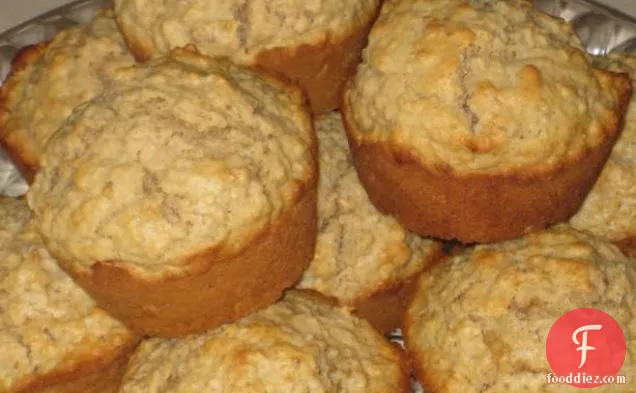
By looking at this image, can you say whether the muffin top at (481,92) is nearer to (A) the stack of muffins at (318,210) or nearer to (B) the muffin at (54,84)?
(A) the stack of muffins at (318,210)

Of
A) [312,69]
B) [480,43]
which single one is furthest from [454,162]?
[312,69]

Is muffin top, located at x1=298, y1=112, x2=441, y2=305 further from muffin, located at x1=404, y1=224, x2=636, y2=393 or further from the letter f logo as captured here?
the letter f logo

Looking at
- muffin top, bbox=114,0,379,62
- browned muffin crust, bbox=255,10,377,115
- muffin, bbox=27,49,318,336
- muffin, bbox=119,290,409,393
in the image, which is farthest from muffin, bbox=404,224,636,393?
muffin top, bbox=114,0,379,62

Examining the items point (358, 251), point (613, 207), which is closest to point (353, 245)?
point (358, 251)

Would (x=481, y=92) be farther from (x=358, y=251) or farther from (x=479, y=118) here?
(x=358, y=251)

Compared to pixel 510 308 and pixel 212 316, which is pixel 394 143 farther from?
pixel 212 316

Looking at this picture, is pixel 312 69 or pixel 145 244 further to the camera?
pixel 312 69

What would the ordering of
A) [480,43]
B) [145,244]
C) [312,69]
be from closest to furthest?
1. [145,244]
2. [480,43]
3. [312,69]

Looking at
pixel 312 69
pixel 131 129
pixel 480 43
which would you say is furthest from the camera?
pixel 312 69
